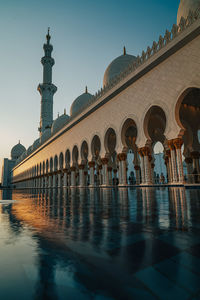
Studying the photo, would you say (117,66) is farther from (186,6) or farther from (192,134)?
(192,134)

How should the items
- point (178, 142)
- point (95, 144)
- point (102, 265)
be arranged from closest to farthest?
1. point (102, 265)
2. point (178, 142)
3. point (95, 144)

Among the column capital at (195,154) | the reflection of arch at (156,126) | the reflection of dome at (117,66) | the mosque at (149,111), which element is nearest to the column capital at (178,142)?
the mosque at (149,111)

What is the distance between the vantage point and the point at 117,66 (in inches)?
640

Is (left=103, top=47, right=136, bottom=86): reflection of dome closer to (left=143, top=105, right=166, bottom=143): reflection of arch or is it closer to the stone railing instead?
the stone railing

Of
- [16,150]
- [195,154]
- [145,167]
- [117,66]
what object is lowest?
[145,167]

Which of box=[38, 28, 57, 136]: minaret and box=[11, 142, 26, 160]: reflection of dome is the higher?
box=[38, 28, 57, 136]: minaret

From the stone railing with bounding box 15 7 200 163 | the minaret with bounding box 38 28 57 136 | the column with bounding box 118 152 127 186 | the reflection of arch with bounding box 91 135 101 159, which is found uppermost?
the minaret with bounding box 38 28 57 136

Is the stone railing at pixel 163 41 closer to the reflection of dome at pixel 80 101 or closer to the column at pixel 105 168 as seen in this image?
the column at pixel 105 168

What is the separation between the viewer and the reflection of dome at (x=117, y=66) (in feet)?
52.8

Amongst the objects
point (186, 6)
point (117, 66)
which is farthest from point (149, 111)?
point (117, 66)

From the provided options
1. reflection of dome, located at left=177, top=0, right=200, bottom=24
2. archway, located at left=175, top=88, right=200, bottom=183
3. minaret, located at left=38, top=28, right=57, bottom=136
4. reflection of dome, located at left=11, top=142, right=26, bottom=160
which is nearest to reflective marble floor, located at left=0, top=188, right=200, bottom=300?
reflection of dome, located at left=177, top=0, right=200, bottom=24

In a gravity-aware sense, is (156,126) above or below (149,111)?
above

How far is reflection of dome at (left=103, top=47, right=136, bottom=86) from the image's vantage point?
52.8 feet

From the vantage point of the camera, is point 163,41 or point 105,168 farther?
point 105,168
